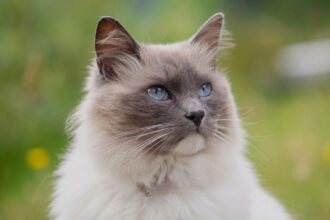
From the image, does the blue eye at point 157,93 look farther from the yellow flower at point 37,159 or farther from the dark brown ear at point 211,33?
the yellow flower at point 37,159

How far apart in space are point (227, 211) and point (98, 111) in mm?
493

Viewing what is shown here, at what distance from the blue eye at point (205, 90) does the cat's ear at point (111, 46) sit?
0.22m

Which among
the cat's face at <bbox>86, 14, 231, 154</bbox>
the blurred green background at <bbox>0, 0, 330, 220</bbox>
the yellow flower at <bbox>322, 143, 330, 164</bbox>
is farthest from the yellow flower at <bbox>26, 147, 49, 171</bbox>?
the yellow flower at <bbox>322, 143, 330, 164</bbox>

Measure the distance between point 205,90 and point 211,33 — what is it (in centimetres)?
24

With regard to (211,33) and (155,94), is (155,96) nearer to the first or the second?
(155,94)

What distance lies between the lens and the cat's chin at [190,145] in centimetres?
233

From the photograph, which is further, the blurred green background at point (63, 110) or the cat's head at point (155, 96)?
the blurred green background at point (63, 110)

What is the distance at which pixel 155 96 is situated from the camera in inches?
93.8

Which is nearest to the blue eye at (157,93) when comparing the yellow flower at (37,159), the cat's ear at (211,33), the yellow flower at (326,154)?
the cat's ear at (211,33)

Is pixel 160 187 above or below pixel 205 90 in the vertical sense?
below

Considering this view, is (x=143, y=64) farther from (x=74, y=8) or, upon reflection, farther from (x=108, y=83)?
(x=74, y=8)

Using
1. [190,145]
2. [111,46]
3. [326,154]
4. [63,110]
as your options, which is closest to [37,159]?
[63,110]

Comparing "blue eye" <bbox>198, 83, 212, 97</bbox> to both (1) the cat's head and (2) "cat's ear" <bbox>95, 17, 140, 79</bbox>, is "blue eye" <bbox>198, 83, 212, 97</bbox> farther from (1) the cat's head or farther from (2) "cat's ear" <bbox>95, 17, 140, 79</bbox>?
(2) "cat's ear" <bbox>95, 17, 140, 79</bbox>

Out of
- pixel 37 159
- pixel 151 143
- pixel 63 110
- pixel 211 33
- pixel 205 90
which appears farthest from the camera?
pixel 63 110
